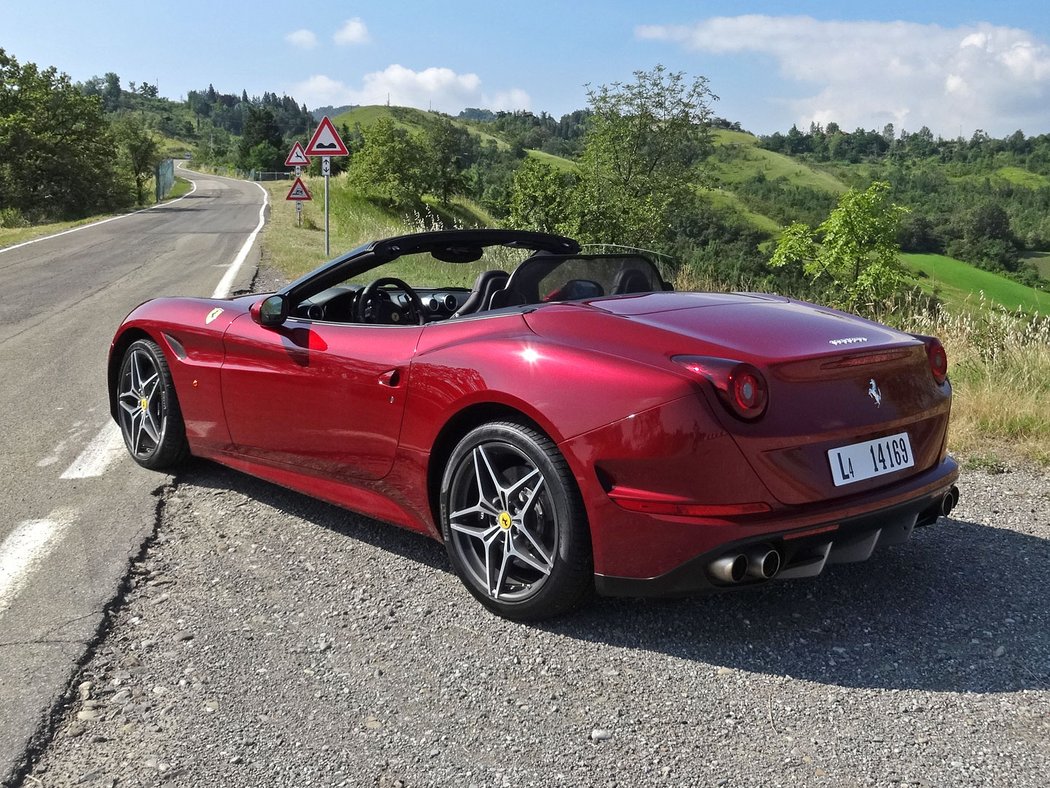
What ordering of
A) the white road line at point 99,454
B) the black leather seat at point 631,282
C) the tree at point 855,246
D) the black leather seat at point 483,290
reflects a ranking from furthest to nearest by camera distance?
the tree at point 855,246, the white road line at point 99,454, the black leather seat at point 631,282, the black leather seat at point 483,290

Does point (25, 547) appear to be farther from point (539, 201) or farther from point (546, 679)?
point (539, 201)

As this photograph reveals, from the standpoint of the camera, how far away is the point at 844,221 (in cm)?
4422

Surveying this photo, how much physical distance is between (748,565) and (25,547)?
2.87m

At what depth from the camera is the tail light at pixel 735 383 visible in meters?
2.70

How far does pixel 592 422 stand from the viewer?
2.80 metres

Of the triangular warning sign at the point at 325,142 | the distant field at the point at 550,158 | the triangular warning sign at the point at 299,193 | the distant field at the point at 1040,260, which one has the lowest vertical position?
the distant field at the point at 1040,260

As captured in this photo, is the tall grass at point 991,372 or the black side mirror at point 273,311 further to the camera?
the tall grass at point 991,372

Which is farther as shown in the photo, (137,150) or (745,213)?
(745,213)

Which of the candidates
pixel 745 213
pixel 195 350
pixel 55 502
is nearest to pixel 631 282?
pixel 195 350

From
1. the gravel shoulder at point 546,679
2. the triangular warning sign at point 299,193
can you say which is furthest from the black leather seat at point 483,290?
the triangular warning sign at point 299,193

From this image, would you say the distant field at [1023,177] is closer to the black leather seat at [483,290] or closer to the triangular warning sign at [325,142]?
the triangular warning sign at [325,142]

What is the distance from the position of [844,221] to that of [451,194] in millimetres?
41581

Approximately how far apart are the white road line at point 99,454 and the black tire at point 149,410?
148 millimetres

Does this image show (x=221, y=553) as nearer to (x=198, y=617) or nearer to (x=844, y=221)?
(x=198, y=617)
